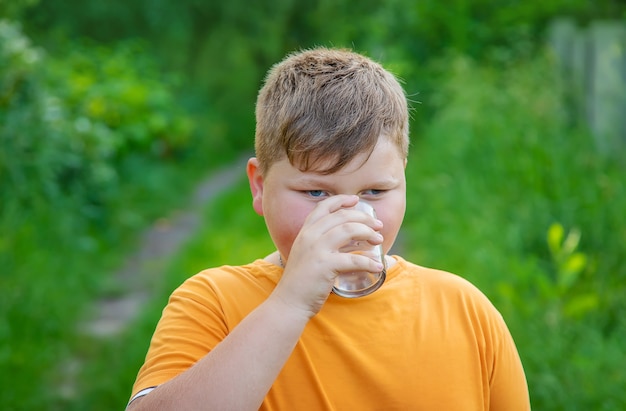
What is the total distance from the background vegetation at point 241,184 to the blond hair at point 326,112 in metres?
1.14

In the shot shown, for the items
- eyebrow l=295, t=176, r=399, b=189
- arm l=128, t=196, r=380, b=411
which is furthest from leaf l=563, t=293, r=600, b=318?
arm l=128, t=196, r=380, b=411

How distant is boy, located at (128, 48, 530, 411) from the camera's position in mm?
→ 1648

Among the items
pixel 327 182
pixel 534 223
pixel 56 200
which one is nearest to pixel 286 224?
pixel 327 182

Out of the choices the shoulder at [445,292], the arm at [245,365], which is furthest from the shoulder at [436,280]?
the arm at [245,365]

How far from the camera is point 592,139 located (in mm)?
6398

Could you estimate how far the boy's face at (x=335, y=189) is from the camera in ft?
5.48

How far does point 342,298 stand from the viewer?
1778 mm

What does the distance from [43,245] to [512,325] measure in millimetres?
3204

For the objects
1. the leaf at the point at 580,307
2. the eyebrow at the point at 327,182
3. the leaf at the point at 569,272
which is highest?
the eyebrow at the point at 327,182

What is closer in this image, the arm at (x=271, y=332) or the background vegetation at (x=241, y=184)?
the arm at (x=271, y=332)

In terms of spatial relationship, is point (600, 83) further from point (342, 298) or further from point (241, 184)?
point (342, 298)

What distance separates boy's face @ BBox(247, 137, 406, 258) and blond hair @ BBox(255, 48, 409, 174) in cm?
2

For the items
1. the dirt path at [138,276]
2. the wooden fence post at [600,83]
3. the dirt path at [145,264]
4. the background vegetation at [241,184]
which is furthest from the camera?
the wooden fence post at [600,83]

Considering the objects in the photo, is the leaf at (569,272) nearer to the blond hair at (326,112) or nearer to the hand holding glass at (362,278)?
the blond hair at (326,112)
